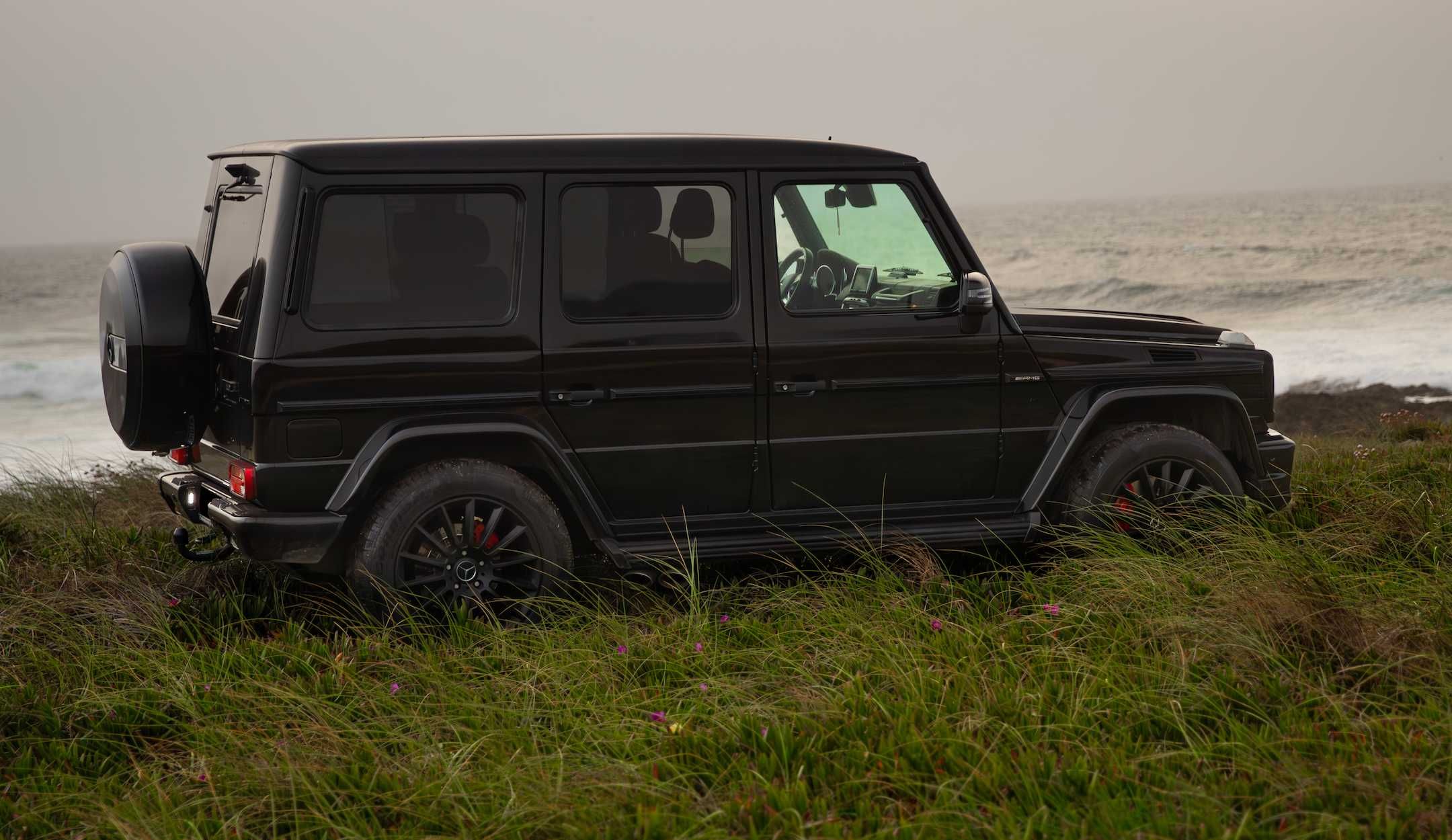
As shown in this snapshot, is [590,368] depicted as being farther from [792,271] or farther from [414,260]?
[792,271]

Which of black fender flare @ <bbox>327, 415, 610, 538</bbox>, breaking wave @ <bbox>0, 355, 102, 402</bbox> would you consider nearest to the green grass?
black fender flare @ <bbox>327, 415, 610, 538</bbox>

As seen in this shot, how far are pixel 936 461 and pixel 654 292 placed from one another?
140cm

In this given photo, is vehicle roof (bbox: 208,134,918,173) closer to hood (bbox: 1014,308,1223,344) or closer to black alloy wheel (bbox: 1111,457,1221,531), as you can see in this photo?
hood (bbox: 1014,308,1223,344)

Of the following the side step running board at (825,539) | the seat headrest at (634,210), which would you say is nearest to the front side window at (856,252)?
the seat headrest at (634,210)

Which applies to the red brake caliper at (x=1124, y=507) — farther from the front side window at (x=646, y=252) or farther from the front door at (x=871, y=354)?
the front side window at (x=646, y=252)

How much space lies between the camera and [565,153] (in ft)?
16.3

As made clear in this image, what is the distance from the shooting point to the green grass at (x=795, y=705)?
3.29 meters

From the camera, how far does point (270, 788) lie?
3.48 m

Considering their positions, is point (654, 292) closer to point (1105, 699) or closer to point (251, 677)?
point (251, 677)

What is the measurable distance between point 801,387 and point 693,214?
0.81 meters

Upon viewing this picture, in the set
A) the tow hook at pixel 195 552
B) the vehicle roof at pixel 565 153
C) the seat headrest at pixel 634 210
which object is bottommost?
the tow hook at pixel 195 552

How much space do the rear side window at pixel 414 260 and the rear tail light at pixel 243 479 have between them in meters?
0.58

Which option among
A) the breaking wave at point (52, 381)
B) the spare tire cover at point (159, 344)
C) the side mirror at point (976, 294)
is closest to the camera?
the spare tire cover at point (159, 344)

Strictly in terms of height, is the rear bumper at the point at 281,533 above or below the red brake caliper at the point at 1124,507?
above
